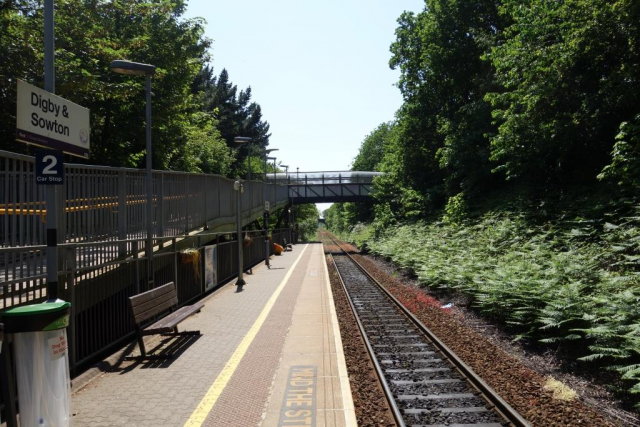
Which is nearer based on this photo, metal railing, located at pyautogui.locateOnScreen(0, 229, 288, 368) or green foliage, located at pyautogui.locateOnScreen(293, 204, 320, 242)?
metal railing, located at pyautogui.locateOnScreen(0, 229, 288, 368)

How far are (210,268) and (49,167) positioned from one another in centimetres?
1015

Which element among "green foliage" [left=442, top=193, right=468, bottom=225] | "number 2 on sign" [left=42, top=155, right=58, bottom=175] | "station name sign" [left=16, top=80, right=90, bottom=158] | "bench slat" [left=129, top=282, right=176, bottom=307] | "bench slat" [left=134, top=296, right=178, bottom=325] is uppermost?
"station name sign" [left=16, top=80, right=90, bottom=158]

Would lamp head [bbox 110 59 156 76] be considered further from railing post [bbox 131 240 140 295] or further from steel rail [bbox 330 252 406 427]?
steel rail [bbox 330 252 406 427]

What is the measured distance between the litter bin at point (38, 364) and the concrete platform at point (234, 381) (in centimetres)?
97

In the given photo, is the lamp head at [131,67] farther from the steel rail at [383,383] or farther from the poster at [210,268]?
the steel rail at [383,383]

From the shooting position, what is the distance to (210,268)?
15.2 metres

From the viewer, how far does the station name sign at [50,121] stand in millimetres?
4637

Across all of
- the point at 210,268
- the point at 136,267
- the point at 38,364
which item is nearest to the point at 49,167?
the point at 38,364

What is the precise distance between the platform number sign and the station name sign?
0.48ft

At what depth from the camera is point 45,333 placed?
435cm

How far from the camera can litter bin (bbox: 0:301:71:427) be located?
424 cm

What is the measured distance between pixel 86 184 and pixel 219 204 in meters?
11.0

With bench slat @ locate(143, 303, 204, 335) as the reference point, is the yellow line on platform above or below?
below

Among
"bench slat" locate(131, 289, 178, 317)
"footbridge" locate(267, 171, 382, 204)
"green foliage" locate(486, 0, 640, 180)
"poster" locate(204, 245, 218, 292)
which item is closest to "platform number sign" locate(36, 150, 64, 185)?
"bench slat" locate(131, 289, 178, 317)
